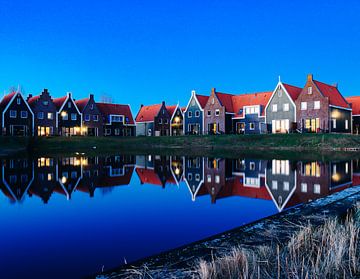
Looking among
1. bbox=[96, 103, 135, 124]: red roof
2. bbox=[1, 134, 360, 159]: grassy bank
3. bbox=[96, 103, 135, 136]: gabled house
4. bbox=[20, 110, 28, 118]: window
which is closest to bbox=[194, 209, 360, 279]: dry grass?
bbox=[1, 134, 360, 159]: grassy bank

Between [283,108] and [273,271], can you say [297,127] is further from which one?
[273,271]

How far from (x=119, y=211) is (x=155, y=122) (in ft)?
→ 196

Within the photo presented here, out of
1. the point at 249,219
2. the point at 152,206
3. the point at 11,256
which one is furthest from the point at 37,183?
the point at 249,219

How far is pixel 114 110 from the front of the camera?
2621 inches

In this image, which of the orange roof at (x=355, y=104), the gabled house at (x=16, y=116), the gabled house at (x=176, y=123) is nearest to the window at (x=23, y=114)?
the gabled house at (x=16, y=116)

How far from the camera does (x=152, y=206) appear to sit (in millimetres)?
9578

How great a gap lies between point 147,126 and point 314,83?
36.6 metres

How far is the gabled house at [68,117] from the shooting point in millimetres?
57178

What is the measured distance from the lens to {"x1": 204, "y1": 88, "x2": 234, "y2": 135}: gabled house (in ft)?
178

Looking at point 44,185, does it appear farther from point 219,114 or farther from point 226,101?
point 226,101

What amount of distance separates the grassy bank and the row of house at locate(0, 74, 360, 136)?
7.14m

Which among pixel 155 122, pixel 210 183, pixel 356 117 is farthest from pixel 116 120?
pixel 210 183

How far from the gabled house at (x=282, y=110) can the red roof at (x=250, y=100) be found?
8.01ft

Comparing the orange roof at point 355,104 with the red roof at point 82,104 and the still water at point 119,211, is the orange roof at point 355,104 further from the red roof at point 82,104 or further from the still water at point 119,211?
the red roof at point 82,104
